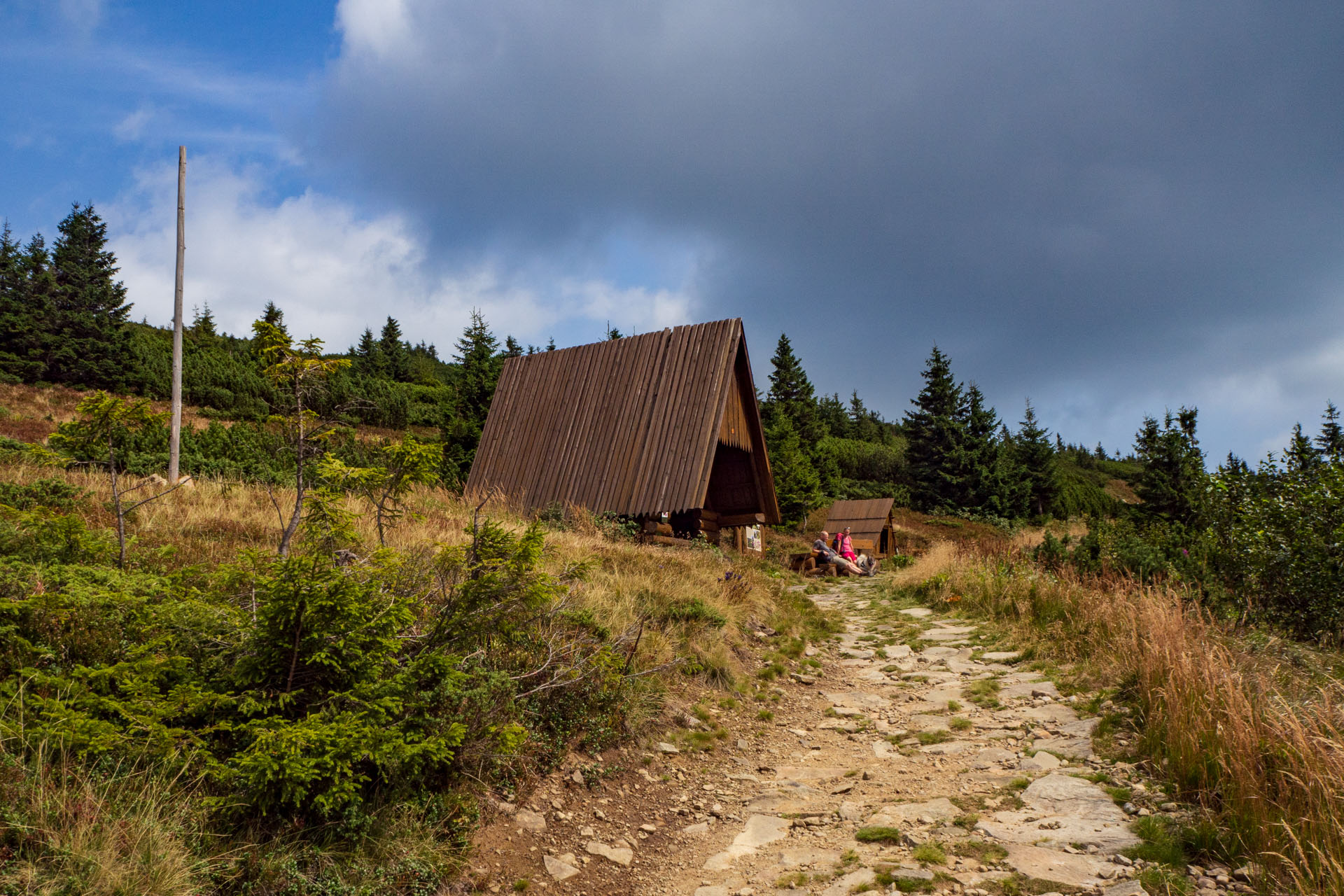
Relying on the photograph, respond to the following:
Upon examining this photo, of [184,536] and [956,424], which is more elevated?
[956,424]

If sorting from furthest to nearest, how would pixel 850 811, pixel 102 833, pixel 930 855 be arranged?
1. pixel 850 811
2. pixel 930 855
3. pixel 102 833

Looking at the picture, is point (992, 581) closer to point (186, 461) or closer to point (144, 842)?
point (144, 842)

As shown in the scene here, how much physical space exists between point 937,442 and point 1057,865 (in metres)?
37.8

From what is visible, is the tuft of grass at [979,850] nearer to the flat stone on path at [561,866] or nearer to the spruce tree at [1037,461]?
the flat stone on path at [561,866]

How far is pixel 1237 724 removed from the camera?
12.1ft

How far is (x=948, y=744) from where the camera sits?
210 inches

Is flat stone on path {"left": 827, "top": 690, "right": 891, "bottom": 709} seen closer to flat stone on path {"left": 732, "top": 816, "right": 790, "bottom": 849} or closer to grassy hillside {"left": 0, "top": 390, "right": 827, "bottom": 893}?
grassy hillside {"left": 0, "top": 390, "right": 827, "bottom": 893}

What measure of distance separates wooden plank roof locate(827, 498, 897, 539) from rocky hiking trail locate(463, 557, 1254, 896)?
1603cm

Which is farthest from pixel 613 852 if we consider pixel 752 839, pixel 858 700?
pixel 858 700

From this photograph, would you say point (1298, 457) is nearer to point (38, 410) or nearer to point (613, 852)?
point (613, 852)

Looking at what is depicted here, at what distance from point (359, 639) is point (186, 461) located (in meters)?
11.9

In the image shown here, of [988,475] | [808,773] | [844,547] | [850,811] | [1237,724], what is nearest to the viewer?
[1237,724]

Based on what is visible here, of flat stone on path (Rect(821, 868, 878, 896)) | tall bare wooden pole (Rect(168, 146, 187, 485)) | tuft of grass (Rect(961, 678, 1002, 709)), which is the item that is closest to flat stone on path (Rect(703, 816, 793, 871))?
flat stone on path (Rect(821, 868, 878, 896))

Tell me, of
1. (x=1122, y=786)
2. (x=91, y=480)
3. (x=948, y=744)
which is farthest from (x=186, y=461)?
(x=1122, y=786)
